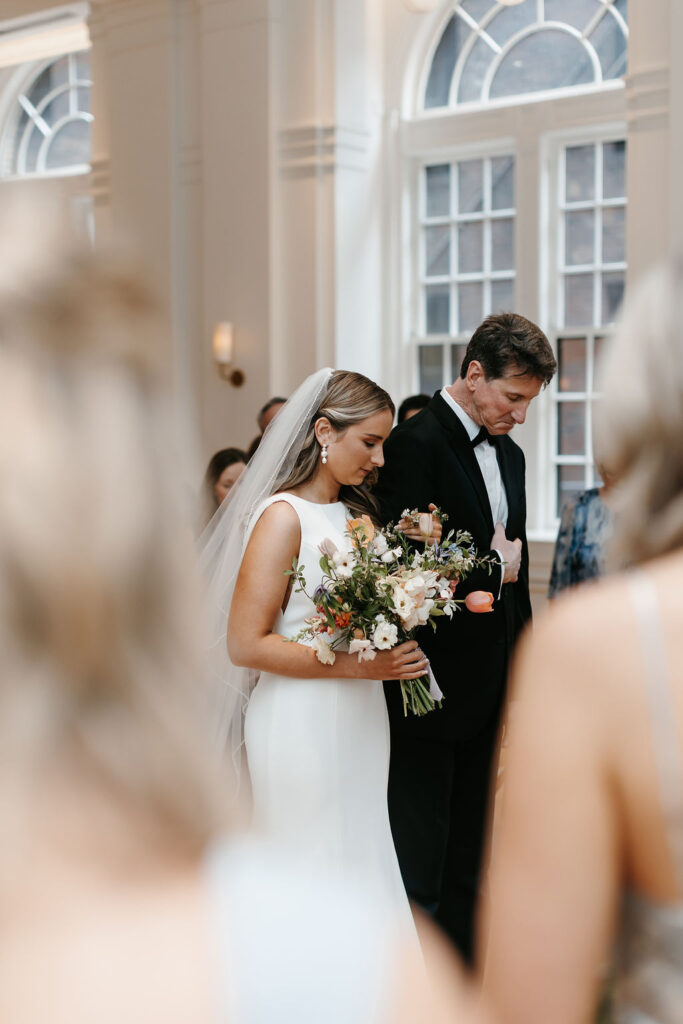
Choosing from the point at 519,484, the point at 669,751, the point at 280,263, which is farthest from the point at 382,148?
the point at 669,751

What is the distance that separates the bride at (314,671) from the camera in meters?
3.53

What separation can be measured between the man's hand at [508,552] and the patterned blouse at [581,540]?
0.74ft

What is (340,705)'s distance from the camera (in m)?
3.64

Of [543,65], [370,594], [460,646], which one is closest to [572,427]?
[543,65]

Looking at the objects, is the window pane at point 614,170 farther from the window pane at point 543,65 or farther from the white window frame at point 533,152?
the window pane at point 543,65

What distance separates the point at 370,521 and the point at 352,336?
527cm

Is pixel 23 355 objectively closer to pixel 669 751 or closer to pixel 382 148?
pixel 669 751

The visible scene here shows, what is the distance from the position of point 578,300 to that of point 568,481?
1392 millimetres

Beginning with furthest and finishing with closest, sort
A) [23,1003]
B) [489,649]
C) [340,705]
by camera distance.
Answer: [489,649] < [340,705] < [23,1003]

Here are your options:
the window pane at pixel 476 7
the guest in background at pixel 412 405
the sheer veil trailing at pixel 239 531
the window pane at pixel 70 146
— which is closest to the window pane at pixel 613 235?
the window pane at pixel 476 7

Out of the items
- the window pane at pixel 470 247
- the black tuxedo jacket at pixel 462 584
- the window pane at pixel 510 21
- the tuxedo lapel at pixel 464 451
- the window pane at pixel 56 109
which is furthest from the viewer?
the window pane at pixel 56 109

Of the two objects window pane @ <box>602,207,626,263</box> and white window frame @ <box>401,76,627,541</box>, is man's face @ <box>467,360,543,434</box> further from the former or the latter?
window pane @ <box>602,207,626,263</box>

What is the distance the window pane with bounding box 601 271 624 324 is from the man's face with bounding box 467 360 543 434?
4.49 metres

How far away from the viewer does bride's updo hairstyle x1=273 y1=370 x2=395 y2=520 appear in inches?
147
